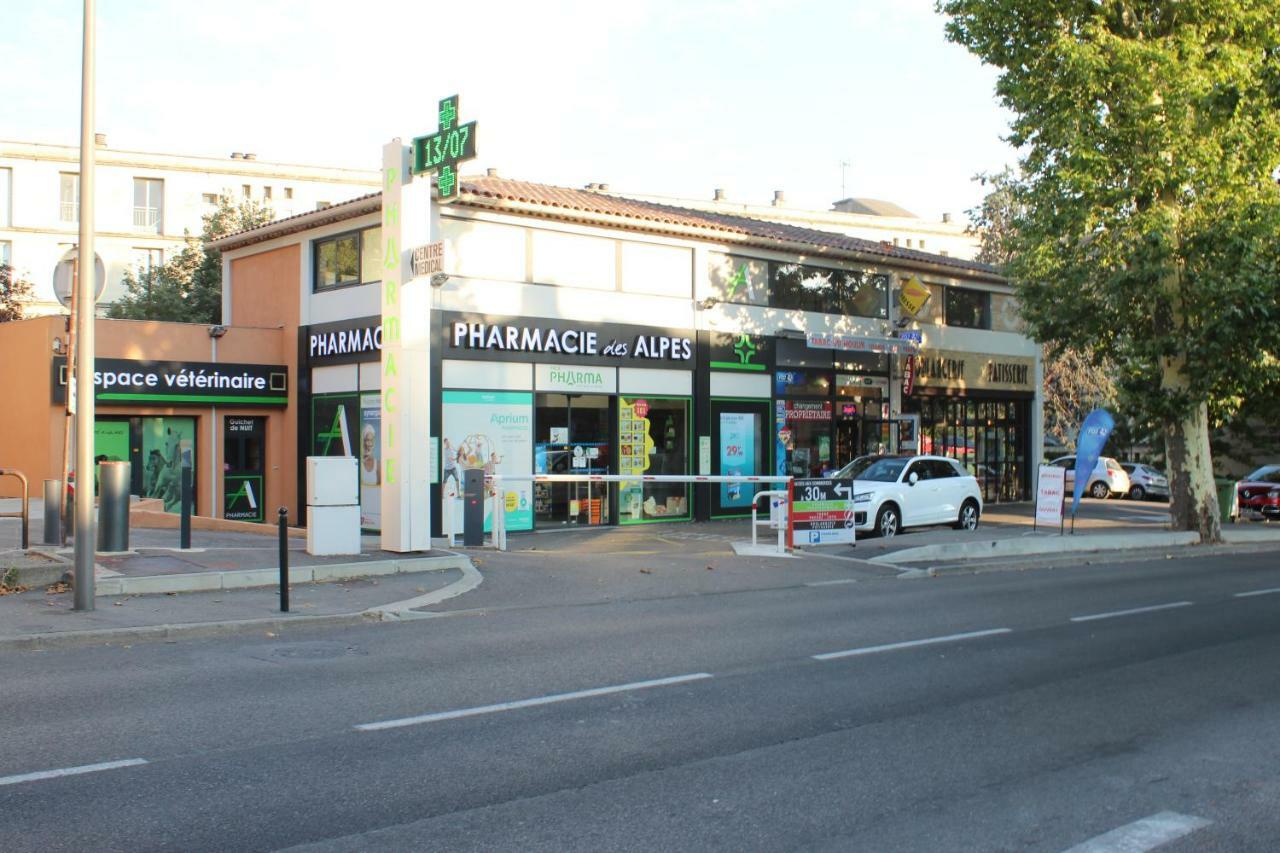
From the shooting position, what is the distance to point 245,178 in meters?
63.1

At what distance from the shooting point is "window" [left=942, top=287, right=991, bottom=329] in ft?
105

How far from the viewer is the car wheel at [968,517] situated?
23.3 meters

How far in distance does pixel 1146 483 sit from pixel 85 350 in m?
38.1

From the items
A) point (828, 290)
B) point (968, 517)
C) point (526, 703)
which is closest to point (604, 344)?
point (828, 290)

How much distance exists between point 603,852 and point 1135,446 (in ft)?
169

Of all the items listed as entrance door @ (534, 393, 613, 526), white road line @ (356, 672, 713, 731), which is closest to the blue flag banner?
entrance door @ (534, 393, 613, 526)

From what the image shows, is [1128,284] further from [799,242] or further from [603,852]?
[603,852]

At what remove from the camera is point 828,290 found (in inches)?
1125

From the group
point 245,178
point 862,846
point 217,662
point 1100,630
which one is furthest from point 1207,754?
point 245,178

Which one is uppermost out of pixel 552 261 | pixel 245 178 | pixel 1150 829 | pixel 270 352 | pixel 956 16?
pixel 245 178

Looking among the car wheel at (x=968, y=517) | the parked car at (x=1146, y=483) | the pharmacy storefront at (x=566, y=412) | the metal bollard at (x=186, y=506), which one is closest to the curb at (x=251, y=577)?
the metal bollard at (x=186, y=506)

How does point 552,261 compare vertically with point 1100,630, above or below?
above

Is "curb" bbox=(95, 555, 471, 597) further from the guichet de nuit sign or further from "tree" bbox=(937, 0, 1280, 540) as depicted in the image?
"tree" bbox=(937, 0, 1280, 540)

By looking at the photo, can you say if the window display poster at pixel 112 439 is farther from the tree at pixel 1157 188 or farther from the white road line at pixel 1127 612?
the white road line at pixel 1127 612
